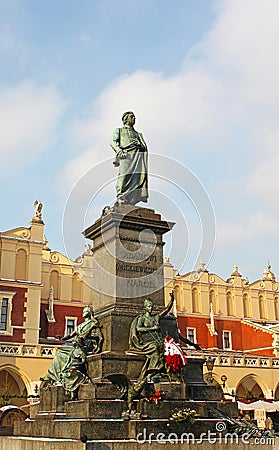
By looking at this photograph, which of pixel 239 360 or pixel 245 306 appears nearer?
pixel 239 360

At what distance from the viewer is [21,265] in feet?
113

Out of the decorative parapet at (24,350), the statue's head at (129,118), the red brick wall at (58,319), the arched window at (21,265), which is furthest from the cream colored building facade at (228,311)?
the statue's head at (129,118)

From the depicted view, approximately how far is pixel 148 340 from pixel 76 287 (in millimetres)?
27736

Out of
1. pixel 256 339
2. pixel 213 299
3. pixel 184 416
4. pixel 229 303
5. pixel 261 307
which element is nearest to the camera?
pixel 184 416

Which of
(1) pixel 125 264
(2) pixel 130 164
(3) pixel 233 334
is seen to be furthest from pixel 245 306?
(1) pixel 125 264

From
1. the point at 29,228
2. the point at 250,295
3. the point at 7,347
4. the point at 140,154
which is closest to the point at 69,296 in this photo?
the point at 29,228

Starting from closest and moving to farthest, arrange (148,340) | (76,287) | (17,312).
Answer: (148,340) → (17,312) → (76,287)

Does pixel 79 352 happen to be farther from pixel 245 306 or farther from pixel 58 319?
pixel 245 306

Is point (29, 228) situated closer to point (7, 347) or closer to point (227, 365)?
point (7, 347)

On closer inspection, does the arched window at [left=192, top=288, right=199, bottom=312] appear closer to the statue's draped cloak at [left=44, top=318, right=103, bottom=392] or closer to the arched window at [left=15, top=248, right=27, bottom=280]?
the arched window at [left=15, top=248, right=27, bottom=280]

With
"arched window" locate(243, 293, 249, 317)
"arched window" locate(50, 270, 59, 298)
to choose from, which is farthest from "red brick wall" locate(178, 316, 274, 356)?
"arched window" locate(50, 270, 59, 298)

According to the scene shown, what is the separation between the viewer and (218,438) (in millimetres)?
8930

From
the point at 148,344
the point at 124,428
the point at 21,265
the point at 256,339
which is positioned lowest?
the point at 124,428

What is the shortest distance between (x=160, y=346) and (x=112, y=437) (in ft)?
8.34
